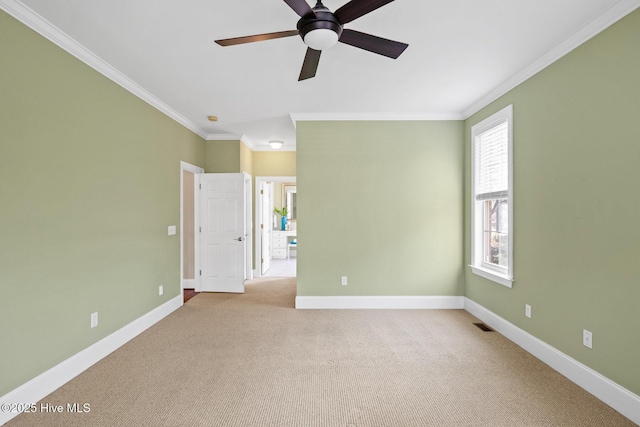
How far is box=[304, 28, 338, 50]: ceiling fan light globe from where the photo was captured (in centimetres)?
177

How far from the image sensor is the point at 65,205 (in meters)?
2.43

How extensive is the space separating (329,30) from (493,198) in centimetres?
284

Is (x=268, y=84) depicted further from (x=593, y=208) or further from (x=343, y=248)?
(x=593, y=208)

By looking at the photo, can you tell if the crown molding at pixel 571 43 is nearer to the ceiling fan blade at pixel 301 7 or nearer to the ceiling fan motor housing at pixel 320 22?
the ceiling fan motor housing at pixel 320 22

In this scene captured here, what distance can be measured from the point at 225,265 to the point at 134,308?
71.6 inches

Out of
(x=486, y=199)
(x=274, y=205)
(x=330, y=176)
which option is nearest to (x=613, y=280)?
(x=486, y=199)

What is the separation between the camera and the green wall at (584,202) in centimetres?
204

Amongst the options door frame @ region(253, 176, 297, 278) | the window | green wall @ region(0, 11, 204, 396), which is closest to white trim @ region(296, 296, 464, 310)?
the window

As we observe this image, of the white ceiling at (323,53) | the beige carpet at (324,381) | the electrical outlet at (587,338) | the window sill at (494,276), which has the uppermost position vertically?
the white ceiling at (323,53)

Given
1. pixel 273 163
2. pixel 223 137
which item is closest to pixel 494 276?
pixel 273 163

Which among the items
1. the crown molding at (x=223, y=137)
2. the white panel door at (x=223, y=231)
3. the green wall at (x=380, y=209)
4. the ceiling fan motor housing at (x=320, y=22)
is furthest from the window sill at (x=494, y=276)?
the crown molding at (x=223, y=137)

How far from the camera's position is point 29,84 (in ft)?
7.06

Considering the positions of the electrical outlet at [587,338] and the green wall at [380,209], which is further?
Answer: the green wall at [380,209]

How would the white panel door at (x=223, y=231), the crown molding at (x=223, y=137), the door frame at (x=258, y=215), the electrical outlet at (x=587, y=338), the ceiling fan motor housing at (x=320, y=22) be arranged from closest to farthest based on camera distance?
the ceiling fan motor housing at (x=320, y=22)
the electrical outlet at (x=587, y=338)
the white panel door at (x=223, y=231)
the crown molding at (x=223, y=137)
the door frame at (x=258, y=215)
